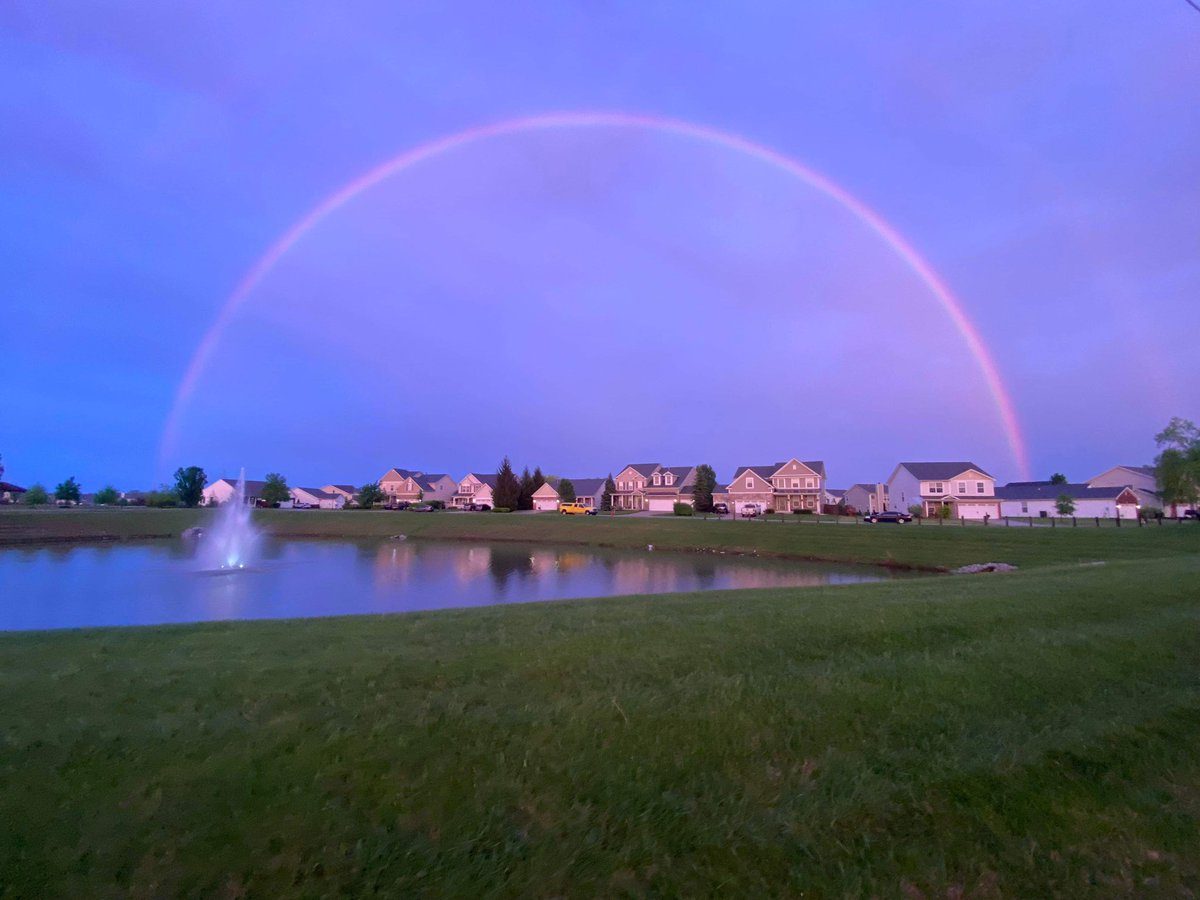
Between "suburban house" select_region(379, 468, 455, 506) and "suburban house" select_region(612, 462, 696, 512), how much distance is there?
35.1 meters

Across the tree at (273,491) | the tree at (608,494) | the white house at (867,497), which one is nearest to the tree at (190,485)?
the tree at (273,491)

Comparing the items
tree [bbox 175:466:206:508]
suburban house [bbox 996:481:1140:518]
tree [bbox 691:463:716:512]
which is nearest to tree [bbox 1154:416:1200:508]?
suburban house [bbox 996:481:1140:518]

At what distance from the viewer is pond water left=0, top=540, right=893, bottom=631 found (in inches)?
815

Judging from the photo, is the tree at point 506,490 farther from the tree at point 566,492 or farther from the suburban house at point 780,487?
the suburban house at point 780,487

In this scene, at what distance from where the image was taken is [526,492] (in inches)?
4043

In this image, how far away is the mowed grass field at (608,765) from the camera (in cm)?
410

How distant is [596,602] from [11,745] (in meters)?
10.4

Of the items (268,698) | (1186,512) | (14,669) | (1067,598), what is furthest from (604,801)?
→ (1186,512)

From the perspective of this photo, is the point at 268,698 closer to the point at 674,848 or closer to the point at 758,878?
the point at 674,848

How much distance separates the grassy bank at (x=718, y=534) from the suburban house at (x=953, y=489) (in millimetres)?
32835

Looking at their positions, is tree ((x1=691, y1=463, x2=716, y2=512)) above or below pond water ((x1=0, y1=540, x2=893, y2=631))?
above

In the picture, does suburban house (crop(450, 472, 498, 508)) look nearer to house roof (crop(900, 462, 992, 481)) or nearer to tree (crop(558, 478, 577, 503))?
tree (crop(558, 478, 577, 503))

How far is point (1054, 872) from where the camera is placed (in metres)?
4.37

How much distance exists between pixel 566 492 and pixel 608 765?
101 m
